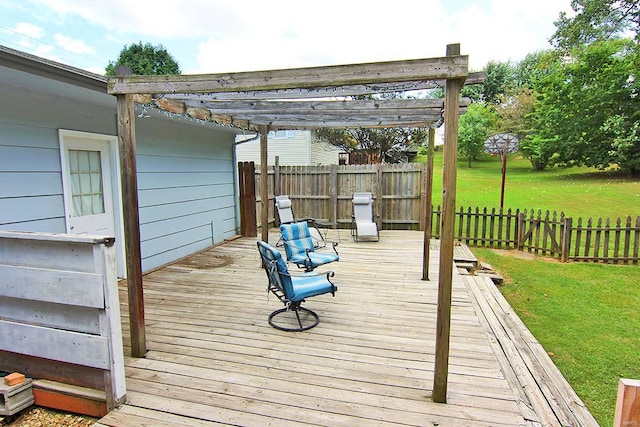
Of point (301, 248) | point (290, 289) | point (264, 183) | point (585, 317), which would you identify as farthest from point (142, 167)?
point (585, 317)

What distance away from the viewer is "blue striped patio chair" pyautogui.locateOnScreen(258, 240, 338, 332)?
3276mm

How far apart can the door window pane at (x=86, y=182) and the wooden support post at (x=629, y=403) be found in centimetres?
494

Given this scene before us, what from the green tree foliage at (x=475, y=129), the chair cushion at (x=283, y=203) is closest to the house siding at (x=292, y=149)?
the chair cushion at (x=283, y=203)

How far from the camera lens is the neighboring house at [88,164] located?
10.9 ft

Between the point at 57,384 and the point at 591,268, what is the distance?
796 centimetres

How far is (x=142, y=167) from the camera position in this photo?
5109 millimetres

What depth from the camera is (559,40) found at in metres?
12.1

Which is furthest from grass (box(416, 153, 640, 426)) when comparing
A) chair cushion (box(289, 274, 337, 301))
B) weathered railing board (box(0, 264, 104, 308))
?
weathered railing board (box(0, 264, 104, 308))

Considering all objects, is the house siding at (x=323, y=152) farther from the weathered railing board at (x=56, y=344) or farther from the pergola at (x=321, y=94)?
the weathered railing board at (x=56, y=344)

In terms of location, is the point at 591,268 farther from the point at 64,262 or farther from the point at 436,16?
the point at 436,16

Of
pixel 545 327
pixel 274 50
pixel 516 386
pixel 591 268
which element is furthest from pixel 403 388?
pixel 274 50

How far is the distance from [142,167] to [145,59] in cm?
2138

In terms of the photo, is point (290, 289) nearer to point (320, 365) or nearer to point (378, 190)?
point (320, 365)

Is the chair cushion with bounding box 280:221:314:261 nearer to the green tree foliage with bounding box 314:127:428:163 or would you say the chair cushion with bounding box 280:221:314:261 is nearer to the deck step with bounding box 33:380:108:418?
the deck step with bounding box 33:380:108:418
